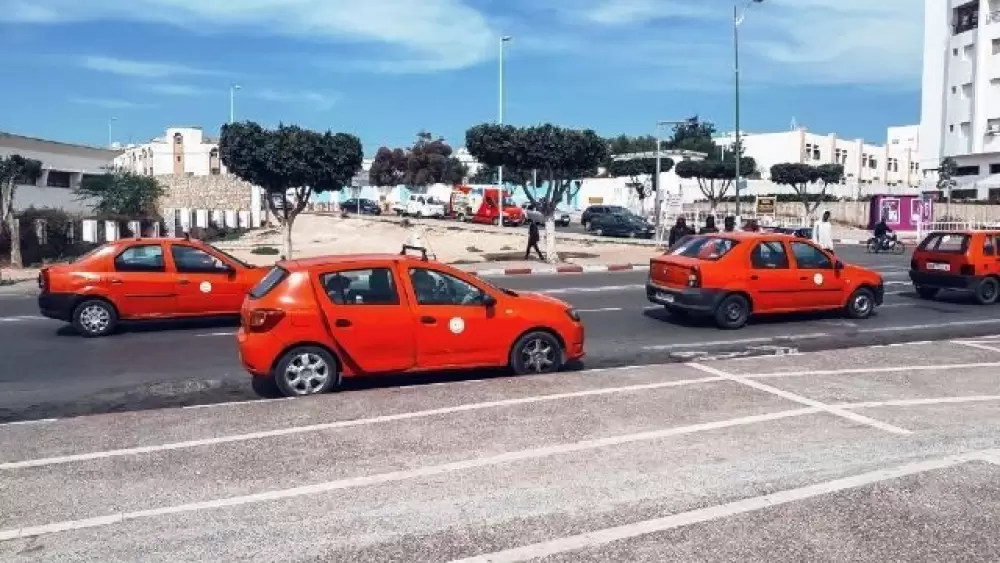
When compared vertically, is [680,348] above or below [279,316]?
below

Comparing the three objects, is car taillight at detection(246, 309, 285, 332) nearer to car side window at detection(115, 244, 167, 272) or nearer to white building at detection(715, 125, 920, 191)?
car side window at detection(115, 244, 167, 272)

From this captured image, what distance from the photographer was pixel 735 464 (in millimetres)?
5961

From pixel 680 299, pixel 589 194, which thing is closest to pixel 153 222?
pixel 680 299

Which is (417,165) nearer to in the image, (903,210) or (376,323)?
(903,210)

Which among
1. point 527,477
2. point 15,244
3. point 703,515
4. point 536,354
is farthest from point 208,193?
point 703,515

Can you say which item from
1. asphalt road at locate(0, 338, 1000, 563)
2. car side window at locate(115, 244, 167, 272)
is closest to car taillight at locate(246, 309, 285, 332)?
asphalt road at locate(0, 338, 1000, 563)

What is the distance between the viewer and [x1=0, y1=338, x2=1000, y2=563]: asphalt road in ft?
15.2

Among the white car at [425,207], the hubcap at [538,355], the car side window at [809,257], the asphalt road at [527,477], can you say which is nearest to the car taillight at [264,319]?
the asphalt road at [527,477]

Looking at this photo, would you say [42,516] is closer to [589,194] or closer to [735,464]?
[735,464]

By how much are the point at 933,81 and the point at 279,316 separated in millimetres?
78005

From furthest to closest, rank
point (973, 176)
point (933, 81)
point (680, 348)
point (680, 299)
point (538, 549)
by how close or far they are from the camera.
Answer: point (933, 81) → point (973, 176) → point (680, 299) → point (680, 348) → point (538, 549)

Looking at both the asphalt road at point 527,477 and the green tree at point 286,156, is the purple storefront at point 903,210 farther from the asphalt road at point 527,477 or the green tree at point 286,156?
the asphalt road at point 527,477

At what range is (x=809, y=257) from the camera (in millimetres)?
14383

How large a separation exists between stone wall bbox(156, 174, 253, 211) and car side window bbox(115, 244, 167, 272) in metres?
47.4
